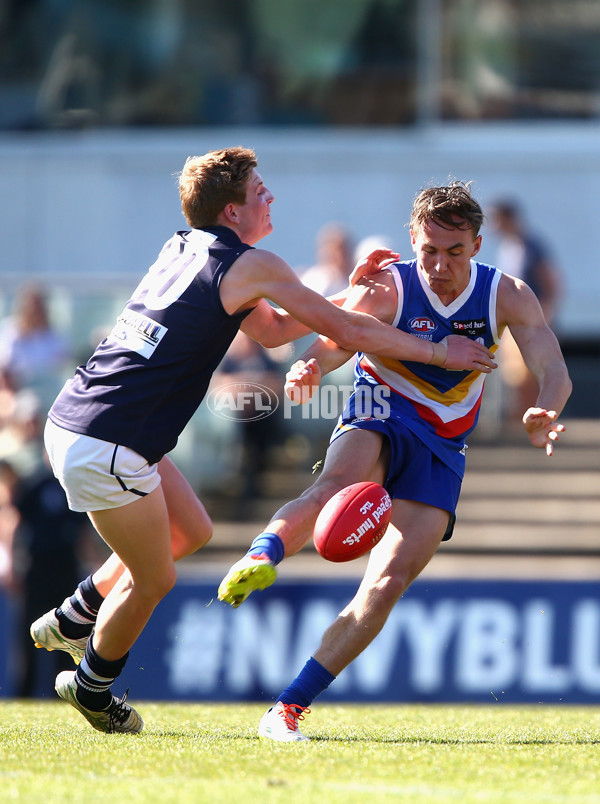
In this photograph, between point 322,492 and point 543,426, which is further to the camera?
point 322,492

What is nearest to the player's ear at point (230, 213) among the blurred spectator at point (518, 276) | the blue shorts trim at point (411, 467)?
the blue shorts trim at point (411, 467)

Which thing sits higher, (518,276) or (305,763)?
(518,276)

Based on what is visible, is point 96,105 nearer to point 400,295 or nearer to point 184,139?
point 184,139

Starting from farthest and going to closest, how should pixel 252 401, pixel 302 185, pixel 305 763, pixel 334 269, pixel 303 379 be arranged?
pixel 302 185 → pixel 334 269 → pixel 252 401 → pixel 303 379 → pixel 305 763

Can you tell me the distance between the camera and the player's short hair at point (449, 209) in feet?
15.7

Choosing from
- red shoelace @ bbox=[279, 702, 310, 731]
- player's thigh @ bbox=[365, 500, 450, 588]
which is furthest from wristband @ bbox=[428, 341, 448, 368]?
red shoelace @ bbox=[279, 702, 310, 731]

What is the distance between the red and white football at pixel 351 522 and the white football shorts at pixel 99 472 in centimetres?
68

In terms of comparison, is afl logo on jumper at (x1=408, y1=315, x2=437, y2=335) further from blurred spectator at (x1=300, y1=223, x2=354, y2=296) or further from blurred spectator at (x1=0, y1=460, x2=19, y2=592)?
blurred spectator at (x1=0, y1=460, x2=19, y2=592)

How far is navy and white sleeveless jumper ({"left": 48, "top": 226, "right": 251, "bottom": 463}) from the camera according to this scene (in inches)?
176

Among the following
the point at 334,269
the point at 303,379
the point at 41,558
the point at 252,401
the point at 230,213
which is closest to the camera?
the point at 303,379

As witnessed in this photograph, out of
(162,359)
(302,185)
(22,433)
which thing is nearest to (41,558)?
(22,433)

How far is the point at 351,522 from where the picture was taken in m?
4.43

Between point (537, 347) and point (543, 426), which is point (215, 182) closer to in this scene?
point (537, 347)

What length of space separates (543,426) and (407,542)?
727mm
